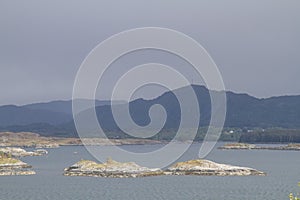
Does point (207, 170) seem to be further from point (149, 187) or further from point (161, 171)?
point (149, 187)

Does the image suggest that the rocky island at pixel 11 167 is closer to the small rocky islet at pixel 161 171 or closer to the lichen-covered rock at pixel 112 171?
the lichen-covered rock at pixel 112 171

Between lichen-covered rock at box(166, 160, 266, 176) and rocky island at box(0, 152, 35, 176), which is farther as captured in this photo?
rocky island at box(0, 152, 35, 176)

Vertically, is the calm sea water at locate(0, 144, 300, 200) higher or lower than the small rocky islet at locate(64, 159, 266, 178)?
lower

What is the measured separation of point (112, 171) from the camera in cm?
11612

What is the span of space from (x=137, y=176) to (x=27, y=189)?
894 inches

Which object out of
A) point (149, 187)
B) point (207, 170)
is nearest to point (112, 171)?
point (207, 170)

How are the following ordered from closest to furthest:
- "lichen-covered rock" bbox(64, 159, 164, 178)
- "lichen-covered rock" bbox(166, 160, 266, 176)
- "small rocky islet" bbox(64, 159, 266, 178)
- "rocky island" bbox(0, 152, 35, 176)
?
"lichen-covered rock" bbox(64, 159, 164, 178), "small rocky islet" bbox(64, 159, 266, 178), "lichen-covered rock" bbox(166, 160, 266, 176), "rocky island" bbox(0, 152, 35, 176)

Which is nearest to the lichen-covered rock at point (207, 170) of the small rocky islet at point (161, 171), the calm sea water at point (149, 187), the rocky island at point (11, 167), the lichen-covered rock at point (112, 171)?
the small rocky islet at point (161, 171)

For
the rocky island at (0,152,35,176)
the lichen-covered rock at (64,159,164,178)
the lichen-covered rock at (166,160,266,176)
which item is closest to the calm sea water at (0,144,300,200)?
the lichen-covered rock at (166,160,266,176)

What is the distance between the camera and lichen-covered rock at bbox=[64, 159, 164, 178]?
371 ft

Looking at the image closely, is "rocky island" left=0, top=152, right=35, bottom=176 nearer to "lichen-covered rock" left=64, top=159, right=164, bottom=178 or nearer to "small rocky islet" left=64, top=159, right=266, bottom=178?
"lichen-covered rock" left=64, top=159, right=164, bottom=178

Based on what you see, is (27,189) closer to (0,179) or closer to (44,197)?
(44,197)

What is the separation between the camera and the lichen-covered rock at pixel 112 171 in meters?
113

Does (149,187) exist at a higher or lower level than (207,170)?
lower
